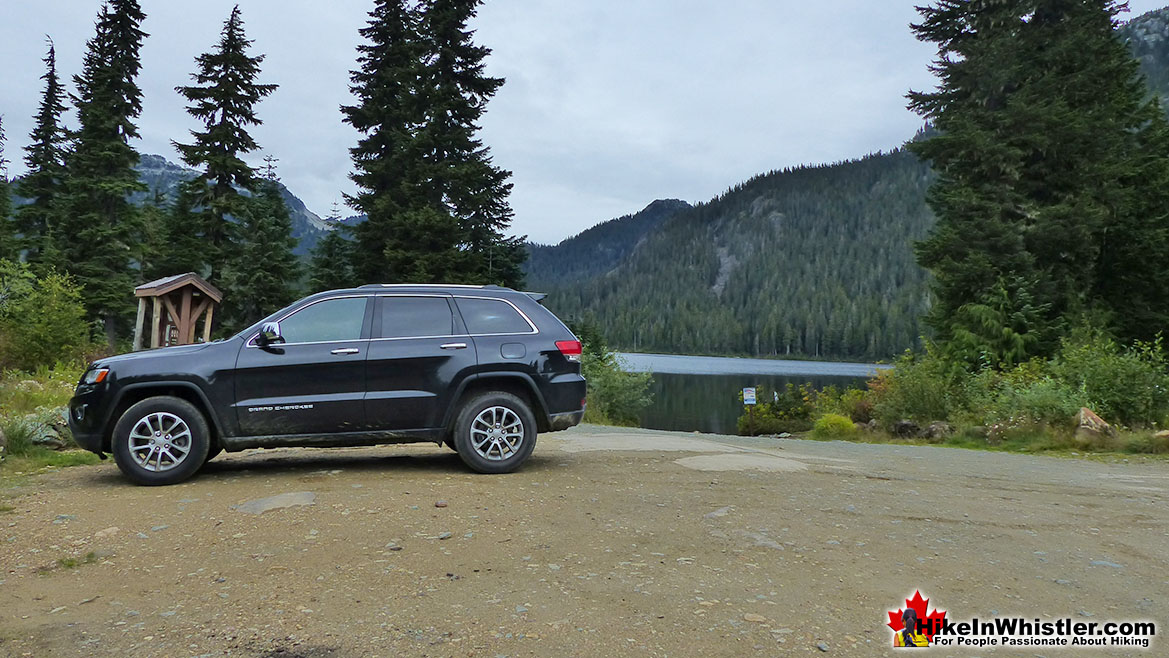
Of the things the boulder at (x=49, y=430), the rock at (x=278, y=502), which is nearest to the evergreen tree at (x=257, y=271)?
the boulder at (x=49, y=430)

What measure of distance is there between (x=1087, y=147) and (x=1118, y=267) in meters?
3.78

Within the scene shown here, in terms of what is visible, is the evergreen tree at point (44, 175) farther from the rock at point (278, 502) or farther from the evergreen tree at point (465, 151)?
the rock at point (278, 502)

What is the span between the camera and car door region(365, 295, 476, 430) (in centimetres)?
663

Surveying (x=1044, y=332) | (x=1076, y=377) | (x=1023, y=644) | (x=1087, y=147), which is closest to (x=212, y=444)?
(x=1023, y=644)

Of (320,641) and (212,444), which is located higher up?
(212,444)

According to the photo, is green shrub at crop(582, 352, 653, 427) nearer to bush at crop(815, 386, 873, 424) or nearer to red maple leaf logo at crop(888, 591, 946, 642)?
bush at crop(815, 386, 873, 424)

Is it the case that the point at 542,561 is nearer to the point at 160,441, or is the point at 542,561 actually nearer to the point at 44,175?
the point at 160,441

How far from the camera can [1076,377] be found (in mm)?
13320

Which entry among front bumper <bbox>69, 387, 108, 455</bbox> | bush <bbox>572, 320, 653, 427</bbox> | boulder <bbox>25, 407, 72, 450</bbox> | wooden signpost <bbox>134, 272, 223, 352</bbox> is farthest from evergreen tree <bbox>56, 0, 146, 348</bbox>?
front bumper <bbox>69, 387, 108, 455</bbox>

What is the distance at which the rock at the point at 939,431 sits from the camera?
547 inches

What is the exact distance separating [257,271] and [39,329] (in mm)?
12803

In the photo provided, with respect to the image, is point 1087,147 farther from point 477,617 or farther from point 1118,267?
point 477,617

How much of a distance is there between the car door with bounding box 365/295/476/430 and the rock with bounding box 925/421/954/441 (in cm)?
1122

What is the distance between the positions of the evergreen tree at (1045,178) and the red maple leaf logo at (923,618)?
1634cm
